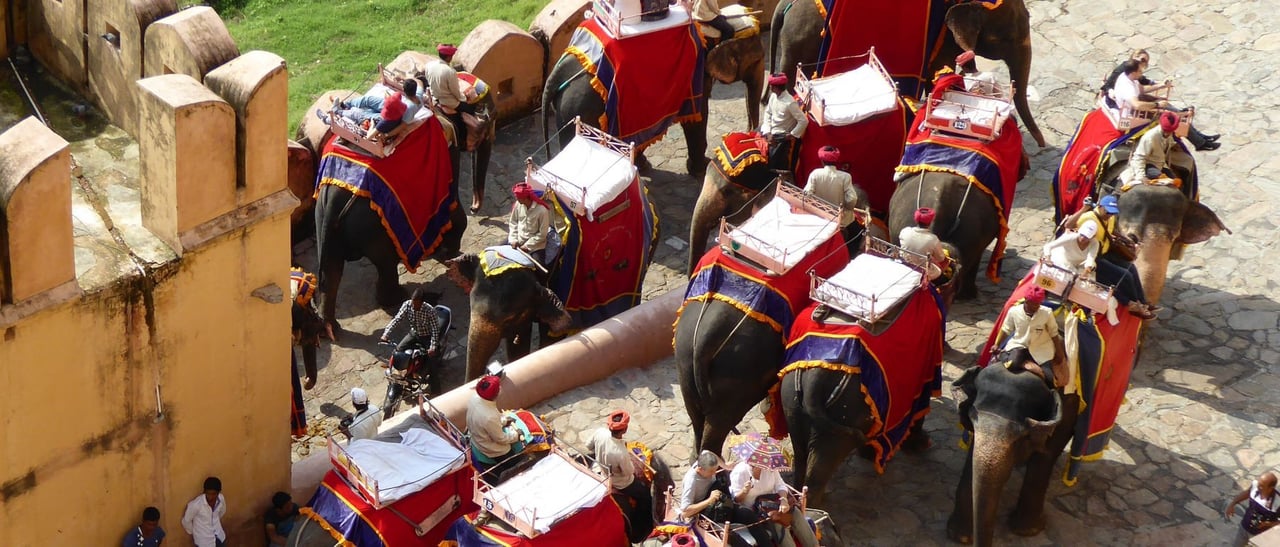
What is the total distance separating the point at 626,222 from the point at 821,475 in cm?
291

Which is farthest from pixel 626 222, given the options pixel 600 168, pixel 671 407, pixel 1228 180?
pixel 1228 180

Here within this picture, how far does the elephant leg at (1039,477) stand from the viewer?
1195 centimetres

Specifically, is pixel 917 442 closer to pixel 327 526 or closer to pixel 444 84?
pixel 327 526

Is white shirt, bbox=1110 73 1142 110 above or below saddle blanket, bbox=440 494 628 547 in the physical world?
above

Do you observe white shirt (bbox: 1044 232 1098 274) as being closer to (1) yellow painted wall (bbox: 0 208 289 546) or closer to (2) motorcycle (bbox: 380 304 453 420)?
(2) motorcycle (bbox: 380 304 453 420)

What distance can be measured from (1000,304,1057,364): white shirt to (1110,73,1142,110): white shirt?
3104 mm

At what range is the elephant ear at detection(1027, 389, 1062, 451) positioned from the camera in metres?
11.6

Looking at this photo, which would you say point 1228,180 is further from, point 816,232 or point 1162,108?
point 816,232

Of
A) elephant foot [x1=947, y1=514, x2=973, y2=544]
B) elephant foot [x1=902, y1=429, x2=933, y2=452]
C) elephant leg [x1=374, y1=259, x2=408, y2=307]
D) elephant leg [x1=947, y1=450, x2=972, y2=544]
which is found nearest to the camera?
elephant leg [x1=947, y1=450, x2=972, y2=544]

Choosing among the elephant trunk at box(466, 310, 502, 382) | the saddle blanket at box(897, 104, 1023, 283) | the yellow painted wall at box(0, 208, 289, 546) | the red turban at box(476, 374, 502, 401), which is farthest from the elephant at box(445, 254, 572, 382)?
the saddle blanket at box(897, 104, 1023, 283)

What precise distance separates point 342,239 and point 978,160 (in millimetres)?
4689

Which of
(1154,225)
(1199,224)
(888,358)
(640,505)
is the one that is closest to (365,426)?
(640,505)

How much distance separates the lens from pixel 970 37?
52.9 feet

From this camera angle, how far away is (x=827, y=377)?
38.7 feet
